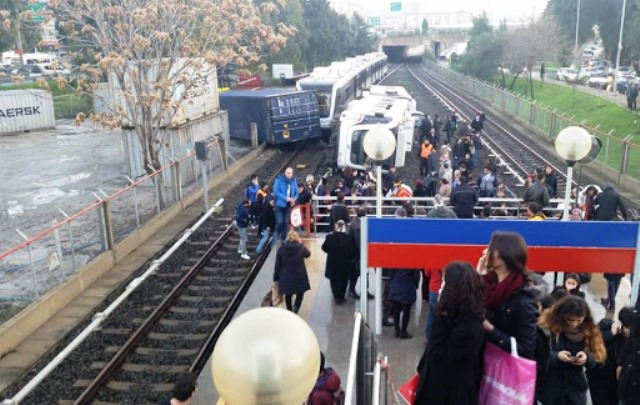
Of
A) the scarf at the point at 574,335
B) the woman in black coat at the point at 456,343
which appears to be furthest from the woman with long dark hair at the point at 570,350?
the woman in black coat at the point at 456,343

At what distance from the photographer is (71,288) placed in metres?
10.8

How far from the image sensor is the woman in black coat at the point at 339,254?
8969 mm

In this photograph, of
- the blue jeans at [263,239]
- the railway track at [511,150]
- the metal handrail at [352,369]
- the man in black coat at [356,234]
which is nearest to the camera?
the metal handrail at [352,369]

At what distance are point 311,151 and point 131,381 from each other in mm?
18009

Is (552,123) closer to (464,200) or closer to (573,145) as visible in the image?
(464,200)

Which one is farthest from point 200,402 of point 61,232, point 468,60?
point 468,60

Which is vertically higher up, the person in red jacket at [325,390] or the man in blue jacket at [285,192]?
the man in blue jacket at [285,192]

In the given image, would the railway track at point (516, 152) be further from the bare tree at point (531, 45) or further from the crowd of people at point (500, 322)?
the bare tree at point (531, 45)

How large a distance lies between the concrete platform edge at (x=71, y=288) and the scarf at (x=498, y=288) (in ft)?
25.3

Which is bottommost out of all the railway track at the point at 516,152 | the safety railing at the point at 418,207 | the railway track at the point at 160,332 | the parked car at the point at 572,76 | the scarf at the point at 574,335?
A: the railway track at the point at 160,332

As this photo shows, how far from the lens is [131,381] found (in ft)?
27.3

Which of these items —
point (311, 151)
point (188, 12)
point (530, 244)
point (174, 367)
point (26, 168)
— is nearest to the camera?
point (530, 244)

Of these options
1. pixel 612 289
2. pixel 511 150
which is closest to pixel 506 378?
pixel 612 289

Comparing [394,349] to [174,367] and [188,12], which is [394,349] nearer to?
[174,367]
